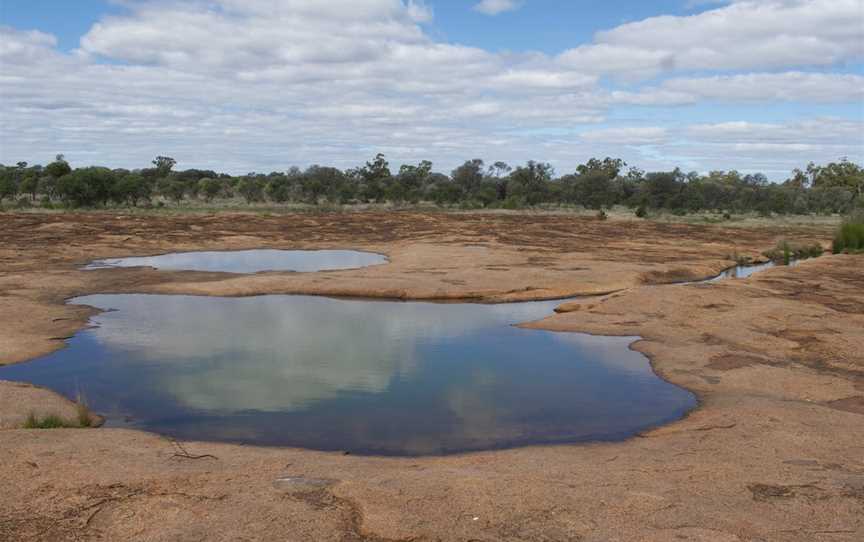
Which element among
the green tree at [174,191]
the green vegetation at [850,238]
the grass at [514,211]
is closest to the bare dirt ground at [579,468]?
the green vegetation at [850,238]

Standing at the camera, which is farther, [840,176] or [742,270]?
[840,176]

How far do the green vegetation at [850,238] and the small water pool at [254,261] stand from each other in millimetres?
21794

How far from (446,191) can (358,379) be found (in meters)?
72.5

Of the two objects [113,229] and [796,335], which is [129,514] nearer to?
[796,335]

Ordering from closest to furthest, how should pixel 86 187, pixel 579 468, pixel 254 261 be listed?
pixel 579 468 → pixel 254 261 → pixel 86 187

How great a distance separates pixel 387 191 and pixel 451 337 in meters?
70.2

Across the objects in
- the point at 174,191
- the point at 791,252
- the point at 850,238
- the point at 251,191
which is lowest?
the point at 791,252

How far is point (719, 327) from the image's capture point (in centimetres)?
1652

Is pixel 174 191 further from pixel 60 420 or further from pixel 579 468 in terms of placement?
pixel 579 468

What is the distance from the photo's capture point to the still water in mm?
10438

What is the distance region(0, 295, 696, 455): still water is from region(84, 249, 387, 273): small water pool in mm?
9275

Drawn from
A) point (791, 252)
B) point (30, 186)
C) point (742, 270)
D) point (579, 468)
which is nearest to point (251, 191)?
point (30, 186)

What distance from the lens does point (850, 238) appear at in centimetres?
3522

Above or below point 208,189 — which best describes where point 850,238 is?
below
